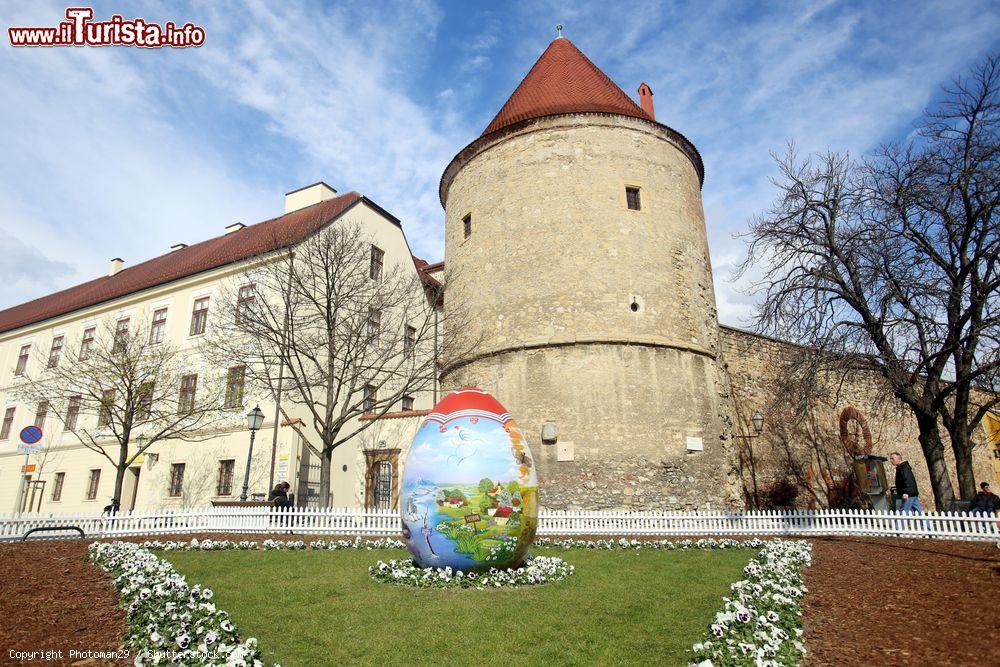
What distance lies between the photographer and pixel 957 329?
14133 mm

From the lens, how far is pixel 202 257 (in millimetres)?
27609

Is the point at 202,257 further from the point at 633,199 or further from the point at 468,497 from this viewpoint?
the point at 468,497

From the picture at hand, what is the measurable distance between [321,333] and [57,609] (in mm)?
14355

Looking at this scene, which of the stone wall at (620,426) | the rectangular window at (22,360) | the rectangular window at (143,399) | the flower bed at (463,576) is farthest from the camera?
the rectangular window at (22,360)

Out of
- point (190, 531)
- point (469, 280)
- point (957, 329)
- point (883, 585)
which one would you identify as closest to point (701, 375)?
point (957, 329)

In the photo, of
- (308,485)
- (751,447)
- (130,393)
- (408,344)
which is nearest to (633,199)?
(751,447)

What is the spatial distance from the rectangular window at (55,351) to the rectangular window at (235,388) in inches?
529

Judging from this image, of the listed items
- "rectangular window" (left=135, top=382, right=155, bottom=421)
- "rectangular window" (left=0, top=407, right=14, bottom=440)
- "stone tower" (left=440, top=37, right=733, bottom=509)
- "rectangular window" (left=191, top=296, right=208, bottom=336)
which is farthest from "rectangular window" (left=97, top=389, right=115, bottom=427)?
"stone tower" (left=440, top=37, right=733, bottom=509)

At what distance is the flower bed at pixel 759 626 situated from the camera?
5027 millimetres

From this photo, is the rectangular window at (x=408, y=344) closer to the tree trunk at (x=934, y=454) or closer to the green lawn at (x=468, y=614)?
the green lawn at (x=468, y=614)

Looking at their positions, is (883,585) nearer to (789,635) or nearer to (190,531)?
(789,635)

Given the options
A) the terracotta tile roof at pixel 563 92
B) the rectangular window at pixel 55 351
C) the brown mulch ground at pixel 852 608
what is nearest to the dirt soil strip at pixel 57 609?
the brown mulch ground at pixel 852 608

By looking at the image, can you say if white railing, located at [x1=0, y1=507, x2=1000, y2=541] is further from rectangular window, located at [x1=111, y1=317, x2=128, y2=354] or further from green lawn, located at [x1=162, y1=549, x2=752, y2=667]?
rectangular window, located at [x1=111, y1=317, x2=128, y2=354]

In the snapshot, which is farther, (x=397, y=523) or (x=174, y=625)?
(x=397, y=523)
